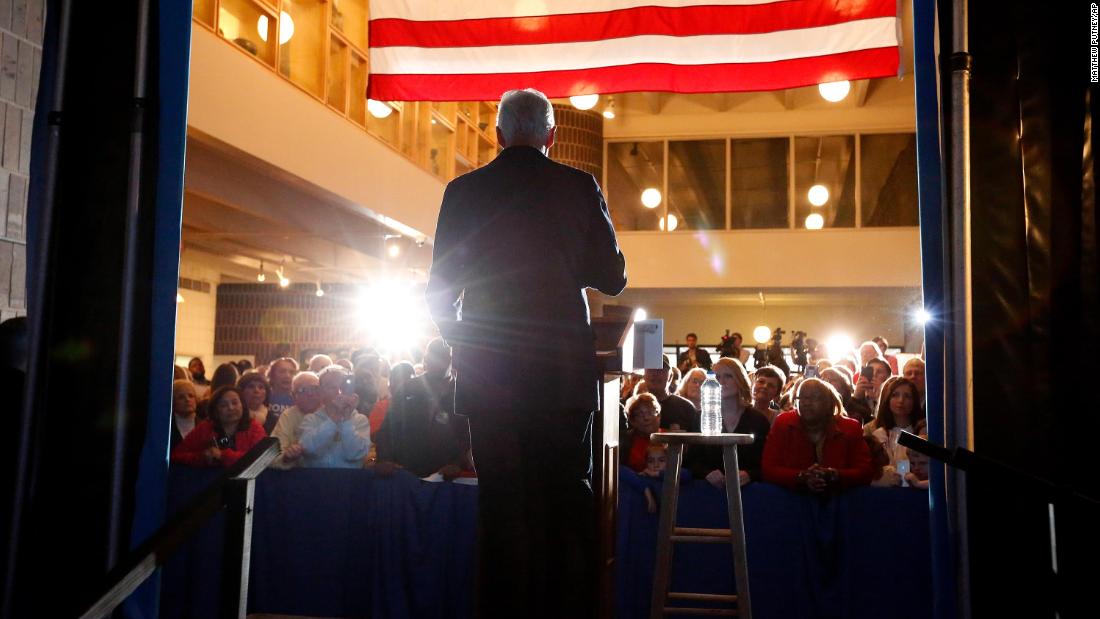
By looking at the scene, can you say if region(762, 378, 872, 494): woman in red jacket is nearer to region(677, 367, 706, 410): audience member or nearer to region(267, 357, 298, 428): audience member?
region(677, 367, 706, 410): audience member

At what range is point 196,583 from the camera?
4195 millimetres

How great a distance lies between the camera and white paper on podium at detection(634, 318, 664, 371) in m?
3.36

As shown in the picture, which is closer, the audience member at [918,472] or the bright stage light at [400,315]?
the audience member at [918,472]

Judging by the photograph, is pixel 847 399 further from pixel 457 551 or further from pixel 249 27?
pixel 249 27

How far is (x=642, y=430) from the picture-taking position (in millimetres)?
4500

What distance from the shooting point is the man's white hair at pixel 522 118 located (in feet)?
7.28

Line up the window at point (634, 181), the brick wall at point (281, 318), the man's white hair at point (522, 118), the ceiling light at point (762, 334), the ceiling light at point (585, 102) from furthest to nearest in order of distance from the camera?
the brick wall at point (281, 318)
the ceiling light at point (762, 334)
the window at point (634, 181)
the ceiling light at point (585, 102)
the man's white hair at point (522, 118)

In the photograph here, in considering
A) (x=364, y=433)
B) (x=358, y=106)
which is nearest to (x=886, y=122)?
(x=358, y=106)

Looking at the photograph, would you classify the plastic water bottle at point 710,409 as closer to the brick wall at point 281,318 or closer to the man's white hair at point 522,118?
the man's white hair at point 522,118

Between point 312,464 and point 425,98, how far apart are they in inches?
85.1

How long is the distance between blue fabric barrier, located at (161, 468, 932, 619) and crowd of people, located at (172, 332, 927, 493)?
12 cm

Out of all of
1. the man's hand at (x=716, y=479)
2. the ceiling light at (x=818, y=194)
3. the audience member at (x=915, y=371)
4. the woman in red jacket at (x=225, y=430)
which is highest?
the ceiling light at (x=818, y=194)

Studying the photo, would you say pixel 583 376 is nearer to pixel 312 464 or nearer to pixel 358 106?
pixel 312 464

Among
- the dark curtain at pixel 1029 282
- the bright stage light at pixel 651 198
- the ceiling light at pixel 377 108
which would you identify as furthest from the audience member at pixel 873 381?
the bright stage light at pixel 651 198
